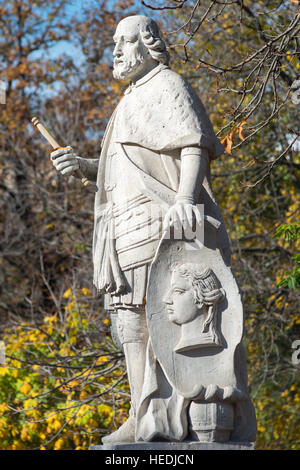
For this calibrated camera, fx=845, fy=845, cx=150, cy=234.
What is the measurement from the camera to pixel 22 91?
62.3 feet

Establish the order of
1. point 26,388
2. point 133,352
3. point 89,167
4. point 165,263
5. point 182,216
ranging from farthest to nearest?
point 26,388
point 89,167
point 133,352
point 165,263
point 182,216

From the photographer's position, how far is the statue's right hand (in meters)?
5.52

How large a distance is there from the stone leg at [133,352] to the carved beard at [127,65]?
5.06 feet

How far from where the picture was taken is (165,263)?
5.03m

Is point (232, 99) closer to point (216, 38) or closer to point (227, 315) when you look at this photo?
point (216, 38)

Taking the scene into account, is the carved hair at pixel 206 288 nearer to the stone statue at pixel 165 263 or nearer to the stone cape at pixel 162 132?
the stone statue at pixel 165 263

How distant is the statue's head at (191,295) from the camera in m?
4.98

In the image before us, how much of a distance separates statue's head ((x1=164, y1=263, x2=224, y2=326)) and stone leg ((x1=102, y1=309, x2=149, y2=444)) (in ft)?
0.84

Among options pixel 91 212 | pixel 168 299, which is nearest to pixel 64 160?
pixel 168 299

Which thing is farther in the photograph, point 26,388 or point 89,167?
point 26,388

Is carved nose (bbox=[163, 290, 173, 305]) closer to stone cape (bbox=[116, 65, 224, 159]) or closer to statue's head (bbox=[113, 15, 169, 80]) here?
stone cape (bbox=[116, 65, 224, 159])

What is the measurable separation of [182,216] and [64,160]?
1.04 metres

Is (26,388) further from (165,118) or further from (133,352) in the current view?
(165,118)
